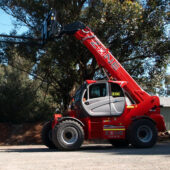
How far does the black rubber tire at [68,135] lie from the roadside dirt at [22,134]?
5974mm

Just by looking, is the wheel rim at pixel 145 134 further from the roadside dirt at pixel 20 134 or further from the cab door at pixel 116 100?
the roadside dirt at pixel 20 134

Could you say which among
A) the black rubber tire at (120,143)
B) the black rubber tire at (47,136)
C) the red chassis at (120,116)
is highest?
the red chassis at (120,116)

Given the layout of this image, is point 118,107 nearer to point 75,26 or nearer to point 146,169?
point 75,26

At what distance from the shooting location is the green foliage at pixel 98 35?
16.1 m

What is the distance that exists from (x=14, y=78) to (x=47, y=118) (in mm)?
3857

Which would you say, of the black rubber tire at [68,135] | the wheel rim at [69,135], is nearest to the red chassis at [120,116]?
the black rubber tire at [68,135]

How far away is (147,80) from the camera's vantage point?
20.4 m

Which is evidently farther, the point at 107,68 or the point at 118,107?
Answer: the point at 107,68

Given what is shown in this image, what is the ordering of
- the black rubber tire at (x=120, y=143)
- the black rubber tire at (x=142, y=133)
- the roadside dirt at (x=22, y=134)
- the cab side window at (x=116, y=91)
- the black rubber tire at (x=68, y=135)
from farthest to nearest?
1. the roadside dirt at (x=22, y=134)
2. the black rubber tire at (x=120, y=143)
3. the cab side window at (x=116, y=91)
4. the black rubber tire at (x=142, y=133)
5. the black rubber tire at (x=68, y=135)

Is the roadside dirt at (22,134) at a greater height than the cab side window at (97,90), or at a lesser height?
lesser

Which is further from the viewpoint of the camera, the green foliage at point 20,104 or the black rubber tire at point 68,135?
the green foliage at point 20,104

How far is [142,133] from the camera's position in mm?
12445

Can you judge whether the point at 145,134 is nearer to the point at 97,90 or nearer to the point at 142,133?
the point at 142,133

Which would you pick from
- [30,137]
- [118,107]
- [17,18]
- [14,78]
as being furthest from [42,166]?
[14,78]
